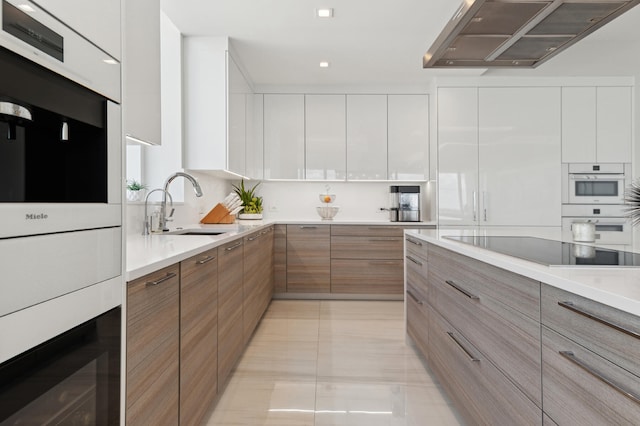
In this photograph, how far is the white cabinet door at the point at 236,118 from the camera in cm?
365

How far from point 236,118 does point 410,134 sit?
2123 millimetres

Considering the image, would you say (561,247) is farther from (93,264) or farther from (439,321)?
(93,264)

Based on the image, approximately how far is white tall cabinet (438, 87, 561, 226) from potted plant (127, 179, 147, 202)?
121 inches

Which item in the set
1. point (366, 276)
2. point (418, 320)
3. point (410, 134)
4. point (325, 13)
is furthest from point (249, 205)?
point (418, 320)

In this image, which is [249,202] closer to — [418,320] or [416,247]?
[416,247]

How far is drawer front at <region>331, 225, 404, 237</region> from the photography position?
4.53 metres

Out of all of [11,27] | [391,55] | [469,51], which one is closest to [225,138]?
[391,55]

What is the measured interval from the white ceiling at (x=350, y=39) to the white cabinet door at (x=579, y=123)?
0.23 metres

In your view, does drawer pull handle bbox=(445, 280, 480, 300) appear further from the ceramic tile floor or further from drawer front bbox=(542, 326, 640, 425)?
the ceramic tile floor

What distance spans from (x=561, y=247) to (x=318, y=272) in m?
3.14

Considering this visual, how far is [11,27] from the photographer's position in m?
0.69

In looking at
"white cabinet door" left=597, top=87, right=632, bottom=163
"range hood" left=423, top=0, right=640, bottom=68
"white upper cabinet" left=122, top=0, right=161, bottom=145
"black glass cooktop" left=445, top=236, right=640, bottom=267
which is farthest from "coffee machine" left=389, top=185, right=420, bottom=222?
"white upper cabinet" left=122, top=0, right=161, bottom=145

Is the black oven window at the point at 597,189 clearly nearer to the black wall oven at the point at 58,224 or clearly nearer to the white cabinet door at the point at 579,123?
the white cabinet door at the point at 579,123

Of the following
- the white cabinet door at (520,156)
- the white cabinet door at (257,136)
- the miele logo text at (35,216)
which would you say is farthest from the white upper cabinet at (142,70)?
the white cabinet door at (520,156)
